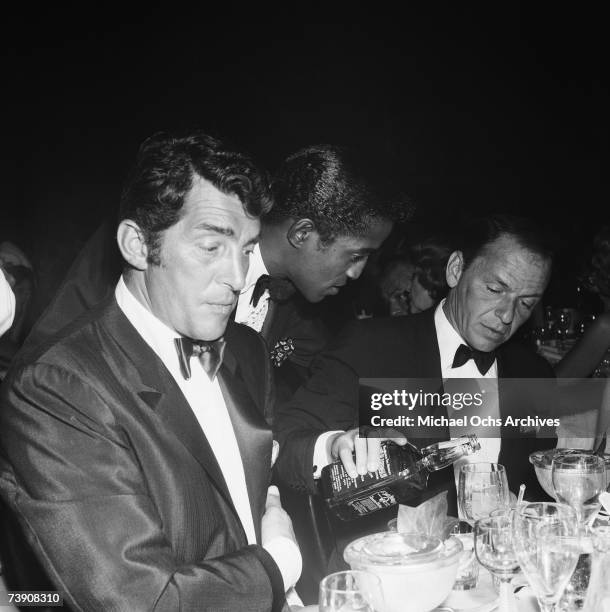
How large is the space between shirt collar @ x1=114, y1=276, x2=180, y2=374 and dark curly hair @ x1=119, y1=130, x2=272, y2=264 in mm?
112

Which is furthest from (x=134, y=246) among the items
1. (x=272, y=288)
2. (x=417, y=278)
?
(x=417, y=278)

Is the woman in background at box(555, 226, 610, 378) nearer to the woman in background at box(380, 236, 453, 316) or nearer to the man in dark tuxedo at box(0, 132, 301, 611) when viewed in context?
the woman in background at box(380, 236, 453, 316)

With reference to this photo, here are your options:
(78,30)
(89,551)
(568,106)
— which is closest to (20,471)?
(89,551)

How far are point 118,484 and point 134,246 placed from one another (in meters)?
0.55

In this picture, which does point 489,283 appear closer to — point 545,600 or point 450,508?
point 450,508

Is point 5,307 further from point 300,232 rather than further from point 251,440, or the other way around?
point 300,232

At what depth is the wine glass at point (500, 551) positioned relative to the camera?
1.14 m

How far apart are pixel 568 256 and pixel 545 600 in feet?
21.6

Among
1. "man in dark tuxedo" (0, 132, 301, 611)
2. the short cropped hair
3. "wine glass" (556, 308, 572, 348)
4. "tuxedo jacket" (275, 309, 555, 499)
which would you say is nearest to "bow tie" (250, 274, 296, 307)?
"tuxedo jacket" (275, 309, 555, 499)

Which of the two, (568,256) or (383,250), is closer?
(383,250)

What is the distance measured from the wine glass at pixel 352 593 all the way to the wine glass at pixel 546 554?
0.91 ft

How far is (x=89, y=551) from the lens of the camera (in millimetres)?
1059

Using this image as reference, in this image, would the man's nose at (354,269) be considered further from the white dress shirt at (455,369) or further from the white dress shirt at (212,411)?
the white dress shirt at (212,411)

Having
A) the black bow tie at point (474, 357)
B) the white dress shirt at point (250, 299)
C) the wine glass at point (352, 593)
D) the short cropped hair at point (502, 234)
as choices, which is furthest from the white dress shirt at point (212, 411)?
the short cropped hair at point (502, 234)
